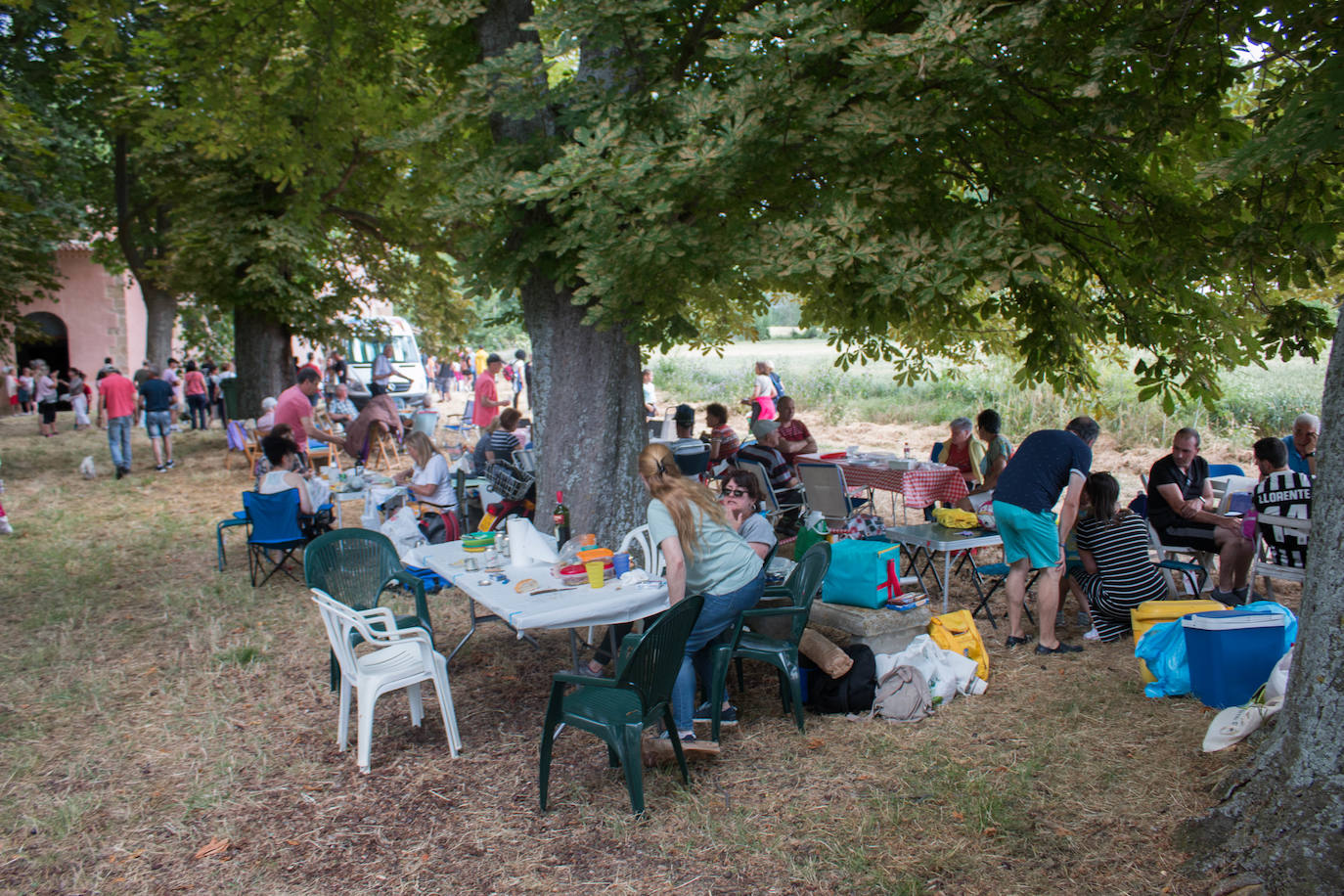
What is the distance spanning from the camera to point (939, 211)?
514 cm

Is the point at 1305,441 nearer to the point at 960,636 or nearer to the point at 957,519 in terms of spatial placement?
the point at 957,519

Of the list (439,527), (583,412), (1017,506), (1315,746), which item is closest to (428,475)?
(439,527)

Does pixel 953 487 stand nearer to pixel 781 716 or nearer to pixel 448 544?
pixel 781 716

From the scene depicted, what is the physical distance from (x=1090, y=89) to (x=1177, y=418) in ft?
42.6

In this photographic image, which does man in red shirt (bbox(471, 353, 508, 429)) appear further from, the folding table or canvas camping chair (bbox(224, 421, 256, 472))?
the folding table

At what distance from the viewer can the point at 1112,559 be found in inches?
219

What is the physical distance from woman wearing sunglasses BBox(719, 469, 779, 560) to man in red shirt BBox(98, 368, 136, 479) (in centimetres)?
1142

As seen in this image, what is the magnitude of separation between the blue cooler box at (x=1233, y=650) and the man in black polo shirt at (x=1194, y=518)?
7.02ft

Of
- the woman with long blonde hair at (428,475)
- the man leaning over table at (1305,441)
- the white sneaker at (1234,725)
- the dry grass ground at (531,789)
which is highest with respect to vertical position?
the man leaning over table at (1305,441)

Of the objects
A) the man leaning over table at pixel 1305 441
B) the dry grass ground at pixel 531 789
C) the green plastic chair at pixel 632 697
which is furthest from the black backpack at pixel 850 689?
the man leaning over table at pixel 1305 441

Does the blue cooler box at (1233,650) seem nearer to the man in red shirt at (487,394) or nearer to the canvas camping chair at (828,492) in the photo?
the canvas camping chair at (828,492)

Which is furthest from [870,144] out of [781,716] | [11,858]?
[11,858]

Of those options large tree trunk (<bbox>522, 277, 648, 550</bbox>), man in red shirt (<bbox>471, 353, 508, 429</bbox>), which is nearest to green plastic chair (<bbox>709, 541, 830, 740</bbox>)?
large tree trunk (<bbox>522, 277, 648, 550</bbox>)

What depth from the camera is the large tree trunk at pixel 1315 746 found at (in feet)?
9.16
